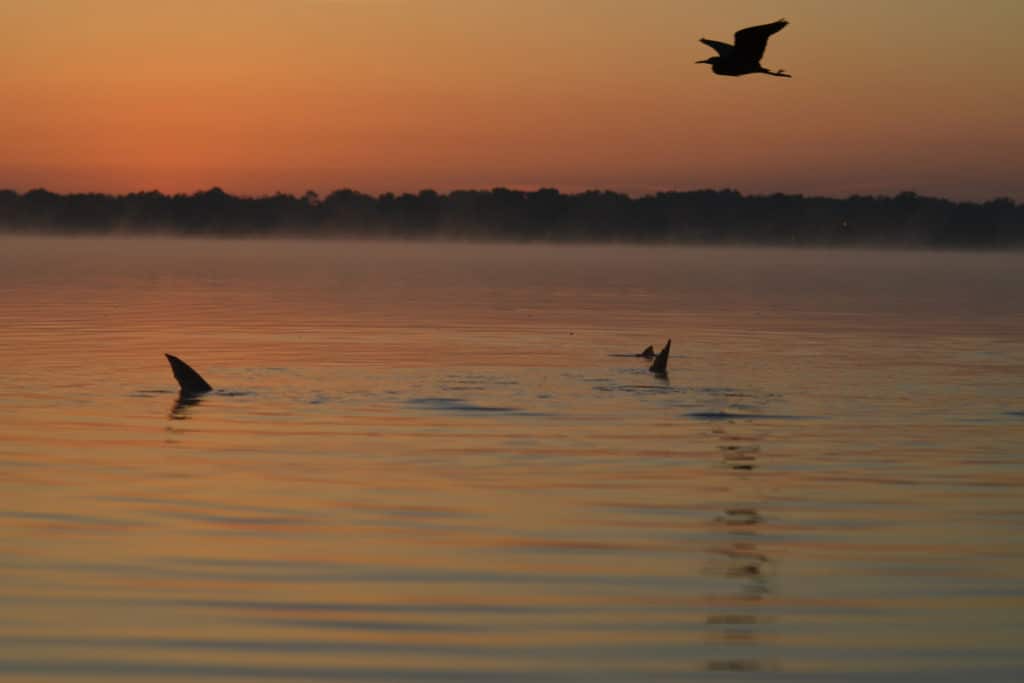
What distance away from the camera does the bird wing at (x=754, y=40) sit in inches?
917

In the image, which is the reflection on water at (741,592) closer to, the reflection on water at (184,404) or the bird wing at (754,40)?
the bird wing at (754,40)

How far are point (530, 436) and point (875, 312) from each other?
44450mm

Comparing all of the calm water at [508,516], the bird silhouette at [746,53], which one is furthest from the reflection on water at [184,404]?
Answer: the bird silhouette at [746,53]

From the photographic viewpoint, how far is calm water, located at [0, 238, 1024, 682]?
38.9 ft

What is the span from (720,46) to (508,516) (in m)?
9.88

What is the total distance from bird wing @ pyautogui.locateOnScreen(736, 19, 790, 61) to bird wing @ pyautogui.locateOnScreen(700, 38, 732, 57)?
25cm

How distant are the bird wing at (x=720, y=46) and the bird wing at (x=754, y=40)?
248mm

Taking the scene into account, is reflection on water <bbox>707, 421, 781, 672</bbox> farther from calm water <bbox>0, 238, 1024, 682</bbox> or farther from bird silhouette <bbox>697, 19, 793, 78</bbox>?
bird silhouette <bbox>697, 19, 793, 78</bbox>

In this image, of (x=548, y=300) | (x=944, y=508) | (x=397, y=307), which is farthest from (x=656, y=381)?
(x=548, y=300)

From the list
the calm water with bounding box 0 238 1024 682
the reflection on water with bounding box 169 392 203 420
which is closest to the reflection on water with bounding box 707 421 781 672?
the calm water with bounding box 0 238 1024 682

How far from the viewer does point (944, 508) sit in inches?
718

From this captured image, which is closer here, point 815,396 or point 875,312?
point 815,396

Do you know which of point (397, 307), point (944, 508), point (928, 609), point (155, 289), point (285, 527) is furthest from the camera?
point (155, 289)

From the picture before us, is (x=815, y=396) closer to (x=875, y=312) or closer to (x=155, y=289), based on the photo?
(x=875, y=312)
